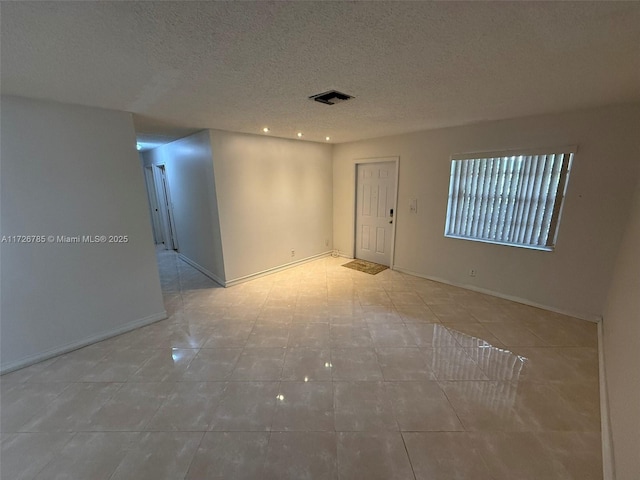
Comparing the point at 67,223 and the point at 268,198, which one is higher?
the point at 268,198

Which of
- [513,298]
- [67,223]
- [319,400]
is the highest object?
[67,223]

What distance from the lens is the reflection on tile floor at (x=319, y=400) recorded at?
1.48 m

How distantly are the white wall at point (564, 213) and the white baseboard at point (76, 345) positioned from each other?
3.77 m

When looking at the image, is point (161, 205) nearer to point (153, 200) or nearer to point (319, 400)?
point (153, 200)

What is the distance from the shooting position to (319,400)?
1.90 metres

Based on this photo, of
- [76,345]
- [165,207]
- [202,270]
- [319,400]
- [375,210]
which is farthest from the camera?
[165,207]

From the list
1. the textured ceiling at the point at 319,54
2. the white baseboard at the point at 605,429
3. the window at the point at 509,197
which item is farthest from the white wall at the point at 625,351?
the textured ceiling at the point at 319,54

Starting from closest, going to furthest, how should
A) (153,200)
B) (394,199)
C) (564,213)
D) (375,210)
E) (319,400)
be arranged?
(319,400) < (564,213) < (394,199) < (375,210) < (153,200)

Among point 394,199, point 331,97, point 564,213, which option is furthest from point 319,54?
point 394,199

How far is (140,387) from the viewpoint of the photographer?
2.05 m

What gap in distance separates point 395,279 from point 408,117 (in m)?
2.43

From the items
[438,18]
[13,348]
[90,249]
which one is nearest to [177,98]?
[90,249]

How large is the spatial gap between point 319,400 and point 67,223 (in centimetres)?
278

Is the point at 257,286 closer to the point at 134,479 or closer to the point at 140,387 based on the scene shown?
the point at 140,387
